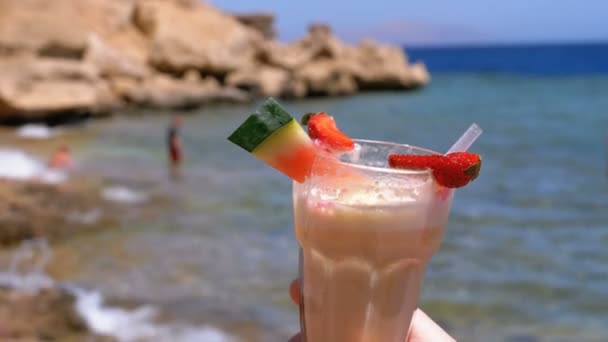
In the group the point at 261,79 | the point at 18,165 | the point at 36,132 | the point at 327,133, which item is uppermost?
the point at 261,79

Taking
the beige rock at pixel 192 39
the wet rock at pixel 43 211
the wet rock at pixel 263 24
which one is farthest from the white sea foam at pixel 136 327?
the wet rock at pixel 263 24

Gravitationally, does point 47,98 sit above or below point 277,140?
above

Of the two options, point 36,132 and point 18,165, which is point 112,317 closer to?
point 18,165

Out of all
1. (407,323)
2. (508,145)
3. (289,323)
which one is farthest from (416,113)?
(407,323)

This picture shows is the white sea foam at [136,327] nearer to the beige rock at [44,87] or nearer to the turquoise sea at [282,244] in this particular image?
the turquoise sea at [282,244]

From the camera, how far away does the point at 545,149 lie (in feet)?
62.1

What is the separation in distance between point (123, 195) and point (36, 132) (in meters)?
8.76

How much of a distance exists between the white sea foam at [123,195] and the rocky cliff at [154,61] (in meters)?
8.23

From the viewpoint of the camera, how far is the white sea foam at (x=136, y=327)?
6.16 meters

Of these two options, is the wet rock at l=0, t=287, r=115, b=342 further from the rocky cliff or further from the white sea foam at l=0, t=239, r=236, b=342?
the rocky cliff

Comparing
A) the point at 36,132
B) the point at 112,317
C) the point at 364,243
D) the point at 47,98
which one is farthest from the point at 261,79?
the point at 364,243

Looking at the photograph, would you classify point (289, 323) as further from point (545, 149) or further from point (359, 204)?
point (545, 149)

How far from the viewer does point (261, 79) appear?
32.8m

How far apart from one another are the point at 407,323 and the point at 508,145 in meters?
18.7
